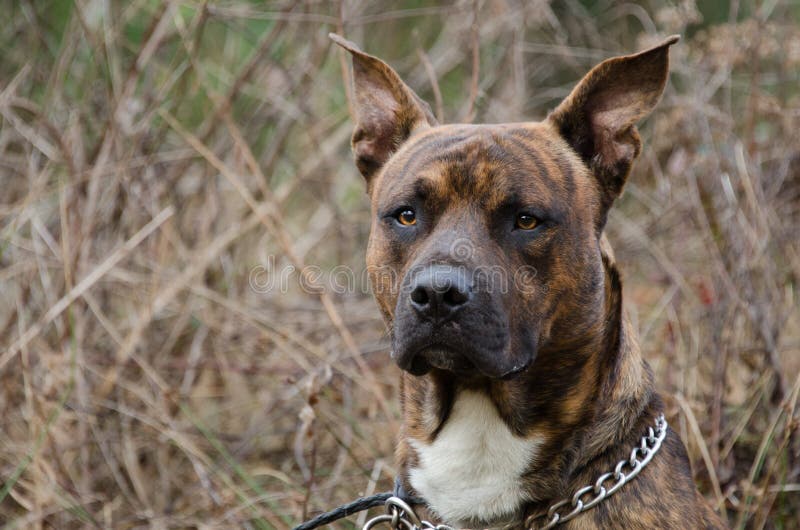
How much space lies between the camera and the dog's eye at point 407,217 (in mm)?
3100

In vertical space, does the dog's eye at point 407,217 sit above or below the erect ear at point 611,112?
below

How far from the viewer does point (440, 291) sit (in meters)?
2.67

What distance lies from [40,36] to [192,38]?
1.04 m

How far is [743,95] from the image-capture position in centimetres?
593

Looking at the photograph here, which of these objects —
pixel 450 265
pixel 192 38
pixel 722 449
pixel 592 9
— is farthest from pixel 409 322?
pixel 592 9

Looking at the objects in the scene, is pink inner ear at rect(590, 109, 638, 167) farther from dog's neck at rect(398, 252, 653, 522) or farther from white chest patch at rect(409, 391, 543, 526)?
white chest patch at rect(409, 391, 543, 526)

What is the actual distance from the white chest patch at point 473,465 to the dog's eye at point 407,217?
0.60 metres

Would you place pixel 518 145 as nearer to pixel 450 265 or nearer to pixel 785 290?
pixel 450 265

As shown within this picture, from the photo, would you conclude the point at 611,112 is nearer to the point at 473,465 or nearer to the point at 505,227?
the point at 505,227

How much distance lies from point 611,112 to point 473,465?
4.23 ft

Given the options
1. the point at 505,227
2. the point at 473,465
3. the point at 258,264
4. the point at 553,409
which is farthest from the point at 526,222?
the point at 258,264

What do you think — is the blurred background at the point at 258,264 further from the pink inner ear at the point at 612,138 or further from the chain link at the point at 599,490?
the pink inner ear at the point at 612,138

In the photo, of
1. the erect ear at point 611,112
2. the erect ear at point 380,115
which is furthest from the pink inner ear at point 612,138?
the erect ear at point 380,115

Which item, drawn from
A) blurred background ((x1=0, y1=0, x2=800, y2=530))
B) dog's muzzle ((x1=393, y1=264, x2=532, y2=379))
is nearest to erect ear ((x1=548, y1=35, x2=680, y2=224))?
dog's muzzle ((x1=393, y1=264, x2=532, y2=379))
